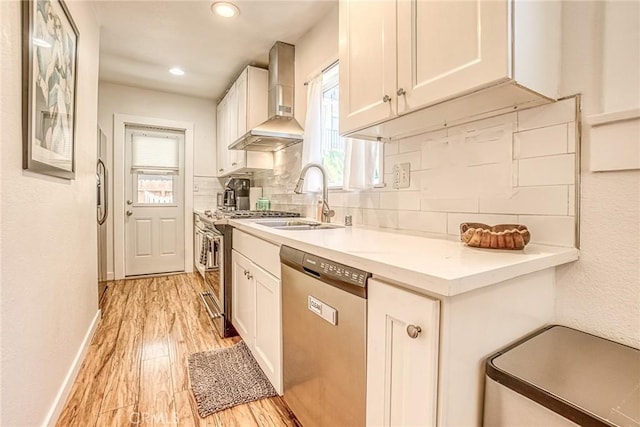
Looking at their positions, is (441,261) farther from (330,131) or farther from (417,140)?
(330,131)

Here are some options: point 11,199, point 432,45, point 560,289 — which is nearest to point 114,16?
point 11,199

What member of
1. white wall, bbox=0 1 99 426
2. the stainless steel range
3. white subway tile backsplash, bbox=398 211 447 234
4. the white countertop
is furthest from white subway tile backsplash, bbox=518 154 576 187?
the stainless steel range

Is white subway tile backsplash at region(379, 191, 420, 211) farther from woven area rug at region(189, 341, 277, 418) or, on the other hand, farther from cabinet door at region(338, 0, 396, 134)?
woven area rug at region(189, 341, 277, 418)

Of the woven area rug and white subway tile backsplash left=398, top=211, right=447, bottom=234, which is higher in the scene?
white subway tile backsplash left=398, top=211, right=447, bottom=234

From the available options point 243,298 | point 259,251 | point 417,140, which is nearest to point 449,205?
point 417,140

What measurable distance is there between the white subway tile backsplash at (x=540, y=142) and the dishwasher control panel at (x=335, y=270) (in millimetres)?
765

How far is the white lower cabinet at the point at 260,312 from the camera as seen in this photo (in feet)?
4.85

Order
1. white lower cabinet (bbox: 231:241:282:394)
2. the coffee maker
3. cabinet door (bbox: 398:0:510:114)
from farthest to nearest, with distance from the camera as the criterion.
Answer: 1. the coffee maker
2. white lower cabinet (bbox: 231:241:282:394)
3. cabinet door (bbox: 398:0:510:114)

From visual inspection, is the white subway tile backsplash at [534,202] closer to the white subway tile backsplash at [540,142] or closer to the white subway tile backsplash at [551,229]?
the white subway tile backsplash at [551,229]

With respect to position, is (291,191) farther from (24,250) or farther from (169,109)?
(169,109)

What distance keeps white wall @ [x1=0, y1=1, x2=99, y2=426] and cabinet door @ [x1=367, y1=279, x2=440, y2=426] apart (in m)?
Result: 1.17

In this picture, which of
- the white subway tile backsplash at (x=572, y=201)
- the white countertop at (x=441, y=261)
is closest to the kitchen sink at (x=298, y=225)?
the white countertop at (x=441, y=261)

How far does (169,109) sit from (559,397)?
477 centimetres

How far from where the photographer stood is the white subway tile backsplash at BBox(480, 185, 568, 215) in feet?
3.38
